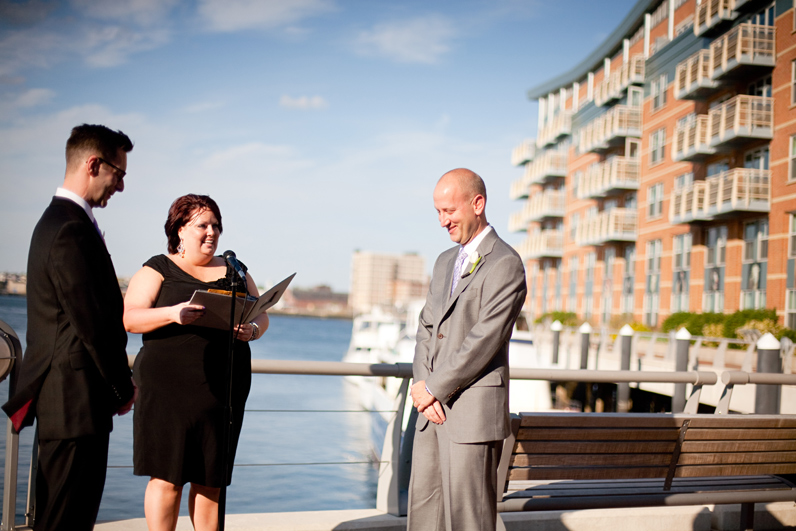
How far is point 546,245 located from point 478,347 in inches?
1839

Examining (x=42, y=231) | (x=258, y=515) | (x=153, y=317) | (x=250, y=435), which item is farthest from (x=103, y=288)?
(x=250, y=435)

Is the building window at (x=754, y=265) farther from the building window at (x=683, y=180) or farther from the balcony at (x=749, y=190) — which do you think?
the building window at (x=683, y=180)

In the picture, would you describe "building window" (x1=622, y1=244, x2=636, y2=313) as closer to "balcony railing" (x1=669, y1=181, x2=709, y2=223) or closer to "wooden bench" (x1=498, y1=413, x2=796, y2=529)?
"balcony railing" (x1=669, y1=181, x2=709, y2=223)

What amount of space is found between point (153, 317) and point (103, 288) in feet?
1.84

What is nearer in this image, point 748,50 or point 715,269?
point 748,50

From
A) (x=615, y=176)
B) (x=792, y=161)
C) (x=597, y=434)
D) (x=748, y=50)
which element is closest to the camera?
(x=597, y=434)

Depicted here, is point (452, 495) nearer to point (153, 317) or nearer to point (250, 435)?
point (153, 317)

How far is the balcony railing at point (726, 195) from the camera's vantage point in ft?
83.8

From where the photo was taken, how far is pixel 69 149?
280 centimetres

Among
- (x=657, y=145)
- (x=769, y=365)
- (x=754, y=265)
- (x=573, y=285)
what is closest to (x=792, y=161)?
(x=754, y=265)

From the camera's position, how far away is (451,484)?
3.34 meters

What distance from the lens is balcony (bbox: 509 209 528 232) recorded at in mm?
53912

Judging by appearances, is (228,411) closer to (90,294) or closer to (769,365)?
(90,294)

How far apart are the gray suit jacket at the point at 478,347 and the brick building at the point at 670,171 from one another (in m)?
23.7
